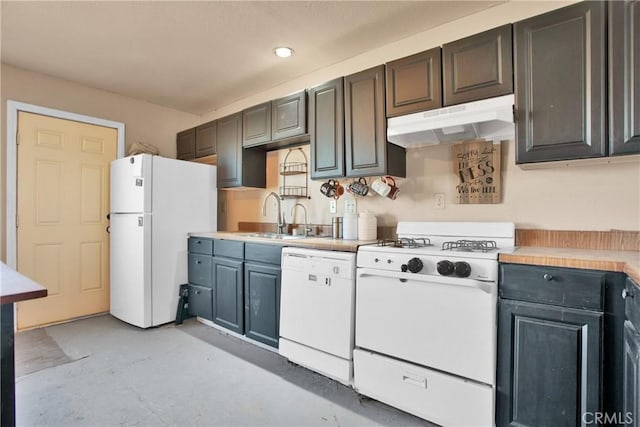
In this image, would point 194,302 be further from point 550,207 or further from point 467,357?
point 550,207

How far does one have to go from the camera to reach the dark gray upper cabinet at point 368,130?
2316mm

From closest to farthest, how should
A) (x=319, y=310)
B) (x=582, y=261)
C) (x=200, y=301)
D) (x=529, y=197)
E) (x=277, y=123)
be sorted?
(x=582, y=261)
(x=529, y=197)
(x=319, y=310)
(x=277, y=123)
(x=200, y=301)

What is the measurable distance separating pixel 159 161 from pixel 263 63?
1.34 metres

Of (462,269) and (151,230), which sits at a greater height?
(151,230)

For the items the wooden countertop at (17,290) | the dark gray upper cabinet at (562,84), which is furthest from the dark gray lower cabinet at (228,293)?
the dark gray upper cabinet at (562,84)

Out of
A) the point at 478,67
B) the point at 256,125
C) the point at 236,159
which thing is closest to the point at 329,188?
the point at 256,125

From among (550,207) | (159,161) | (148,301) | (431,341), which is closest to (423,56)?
(550,207)

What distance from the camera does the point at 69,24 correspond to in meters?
2.32

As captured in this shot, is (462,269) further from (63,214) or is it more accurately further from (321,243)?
(63,214)

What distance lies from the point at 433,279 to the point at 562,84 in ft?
3.93

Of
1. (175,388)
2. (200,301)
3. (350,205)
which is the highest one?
(350,205)

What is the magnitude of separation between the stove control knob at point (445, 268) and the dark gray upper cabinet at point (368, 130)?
0.87 metres

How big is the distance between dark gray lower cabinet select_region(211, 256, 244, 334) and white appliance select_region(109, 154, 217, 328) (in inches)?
21.1

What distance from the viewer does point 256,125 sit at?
315 centimetres
